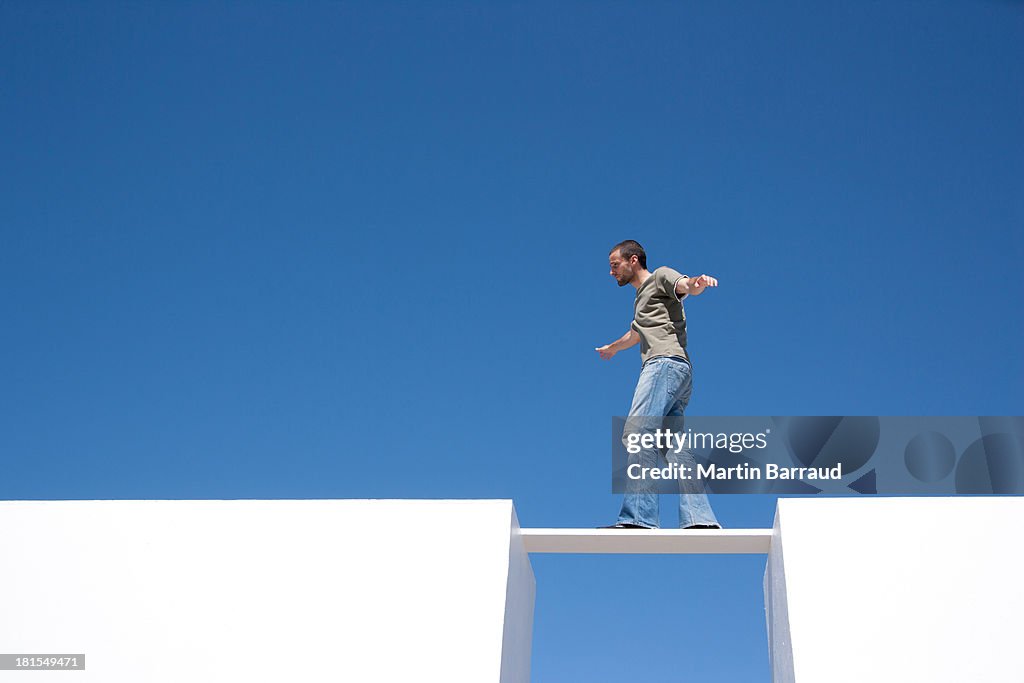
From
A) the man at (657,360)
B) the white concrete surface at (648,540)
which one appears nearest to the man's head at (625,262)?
the man at (657,360)

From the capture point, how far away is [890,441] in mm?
5766

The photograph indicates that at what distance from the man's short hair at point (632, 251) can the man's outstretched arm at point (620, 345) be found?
434mm

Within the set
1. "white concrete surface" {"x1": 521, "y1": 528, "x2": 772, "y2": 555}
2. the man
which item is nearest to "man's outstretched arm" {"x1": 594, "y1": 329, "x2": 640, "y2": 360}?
the man

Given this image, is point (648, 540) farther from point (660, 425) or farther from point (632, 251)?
point (632, 251)

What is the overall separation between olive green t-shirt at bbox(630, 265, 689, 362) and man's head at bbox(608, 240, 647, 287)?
0.48 ft

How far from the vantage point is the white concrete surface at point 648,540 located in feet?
17.1

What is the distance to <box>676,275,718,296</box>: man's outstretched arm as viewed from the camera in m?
5.32

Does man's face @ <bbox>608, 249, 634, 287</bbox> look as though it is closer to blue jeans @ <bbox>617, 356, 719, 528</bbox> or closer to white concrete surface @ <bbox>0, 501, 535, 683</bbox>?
blue jeans @ <bbox>617, 356, 719, 528</bbox>

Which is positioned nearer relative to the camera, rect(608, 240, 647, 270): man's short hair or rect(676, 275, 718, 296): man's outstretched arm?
rect(676, 275, 718, 296): man's outstretched arm

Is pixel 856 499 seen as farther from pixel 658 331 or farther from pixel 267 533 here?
pixel 267 533

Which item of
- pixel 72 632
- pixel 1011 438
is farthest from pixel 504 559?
pixel 1011 438

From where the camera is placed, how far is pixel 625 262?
604cm

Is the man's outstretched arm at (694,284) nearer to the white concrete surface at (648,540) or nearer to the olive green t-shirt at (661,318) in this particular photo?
the olive green t-shirt at (661,318)

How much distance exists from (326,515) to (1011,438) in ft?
13.3
